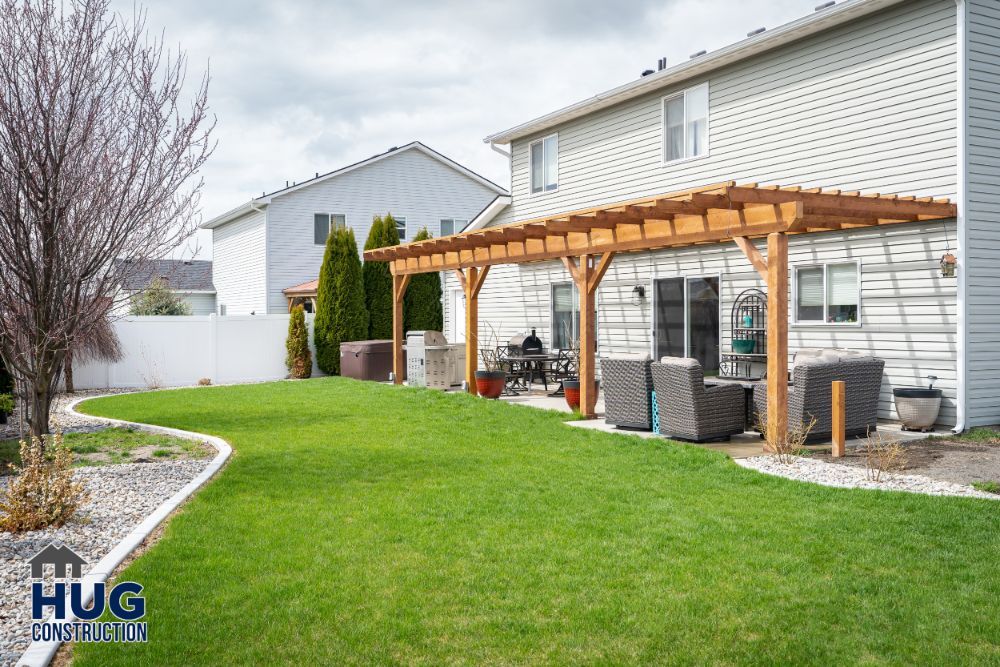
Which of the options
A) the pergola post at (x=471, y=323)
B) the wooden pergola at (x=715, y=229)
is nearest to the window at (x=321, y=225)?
the pergola post at (x=471, y=323)

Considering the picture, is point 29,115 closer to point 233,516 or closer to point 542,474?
point 233,516

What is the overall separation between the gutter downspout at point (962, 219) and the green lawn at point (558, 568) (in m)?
3.62

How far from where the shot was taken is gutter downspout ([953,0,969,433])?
938cm

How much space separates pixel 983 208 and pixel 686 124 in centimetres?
483

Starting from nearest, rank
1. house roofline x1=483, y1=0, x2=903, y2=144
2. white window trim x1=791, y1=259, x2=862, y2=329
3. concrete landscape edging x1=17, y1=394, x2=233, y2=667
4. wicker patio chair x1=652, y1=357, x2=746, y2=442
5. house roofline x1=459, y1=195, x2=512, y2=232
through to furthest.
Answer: concrete landscape edging x1=17, y1=394, x2=233, y2=667 → wicker patio chair x1=652, y1=357, x2=746, y2=442 → house roofline x1=483, y1=0, x2=903, y2=144 → white window trim x1=791, y1=259, x2=862, y2=329 → house roofline x1=459, y1=195, x2=512, y2=232

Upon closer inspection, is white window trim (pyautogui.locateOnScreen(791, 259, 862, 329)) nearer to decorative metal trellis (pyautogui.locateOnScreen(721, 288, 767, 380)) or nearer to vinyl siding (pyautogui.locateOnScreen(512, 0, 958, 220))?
decorative metal trellis (pyautogui.locateOnScreen(721, 288, 767, 380))

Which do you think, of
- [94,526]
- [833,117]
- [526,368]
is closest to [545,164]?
[526,368]

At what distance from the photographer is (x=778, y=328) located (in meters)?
8.34

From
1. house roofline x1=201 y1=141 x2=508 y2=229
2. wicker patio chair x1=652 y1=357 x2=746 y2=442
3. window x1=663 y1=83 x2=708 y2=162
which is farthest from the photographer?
house roofline x1=201 y1=141 x2=508 y2=229

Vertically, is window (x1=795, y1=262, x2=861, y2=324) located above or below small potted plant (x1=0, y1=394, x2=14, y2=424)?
above

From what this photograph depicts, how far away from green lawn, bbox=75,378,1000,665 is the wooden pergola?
74.2 inches

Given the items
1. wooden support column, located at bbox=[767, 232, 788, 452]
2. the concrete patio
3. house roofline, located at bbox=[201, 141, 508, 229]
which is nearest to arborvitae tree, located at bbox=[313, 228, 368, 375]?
house roofline, located at bbox=[201, 141, 508, 229]

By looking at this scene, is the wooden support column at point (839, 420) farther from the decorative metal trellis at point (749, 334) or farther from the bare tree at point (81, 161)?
the bare tree at point (81, 161)

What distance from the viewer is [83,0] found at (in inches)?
280
